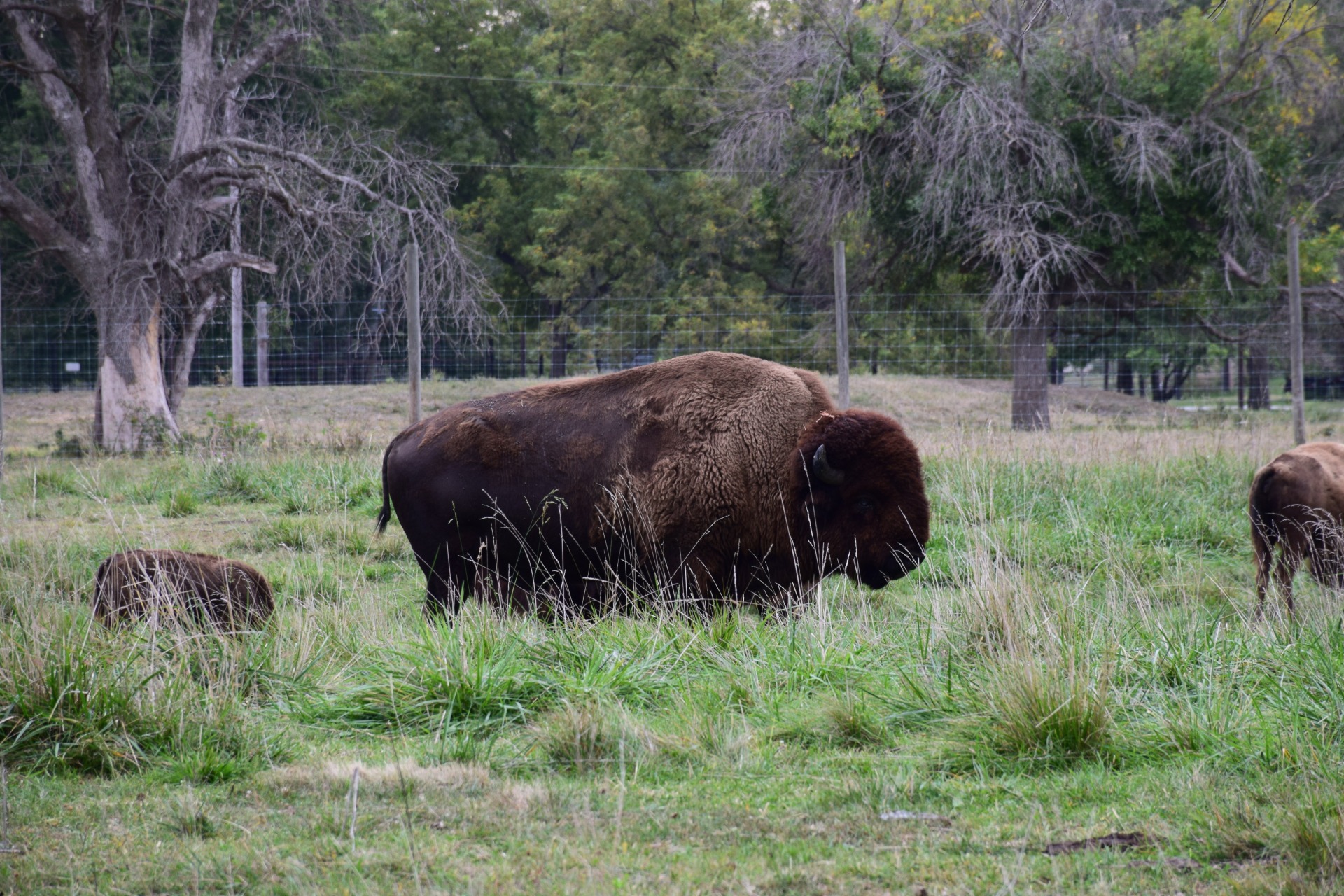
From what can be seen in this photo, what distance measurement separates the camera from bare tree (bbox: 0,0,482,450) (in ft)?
52.6

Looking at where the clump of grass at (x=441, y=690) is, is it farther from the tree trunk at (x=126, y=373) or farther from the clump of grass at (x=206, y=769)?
the tree trunk at (x=126, y=373)

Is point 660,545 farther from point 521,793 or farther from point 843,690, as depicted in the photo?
point 521,793

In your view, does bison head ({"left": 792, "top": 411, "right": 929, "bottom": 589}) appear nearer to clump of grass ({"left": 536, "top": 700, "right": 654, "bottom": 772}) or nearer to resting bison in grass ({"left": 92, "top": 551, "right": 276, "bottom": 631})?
clump of grass ({"left": 536, "top": 700, "right": 654, "bottom": 772})

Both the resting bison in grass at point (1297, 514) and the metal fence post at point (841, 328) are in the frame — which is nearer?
the resting bison in grass at point (1297, 514)

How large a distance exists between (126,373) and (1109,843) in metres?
16.2

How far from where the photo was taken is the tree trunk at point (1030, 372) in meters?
19.1

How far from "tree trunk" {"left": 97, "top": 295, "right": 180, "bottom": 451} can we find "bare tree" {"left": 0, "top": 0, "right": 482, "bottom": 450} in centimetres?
2

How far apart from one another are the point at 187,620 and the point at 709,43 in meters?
30.7

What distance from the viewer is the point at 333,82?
31109mm

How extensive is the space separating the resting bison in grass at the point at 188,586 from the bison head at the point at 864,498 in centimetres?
328

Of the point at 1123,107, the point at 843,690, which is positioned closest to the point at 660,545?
the point at 843,690

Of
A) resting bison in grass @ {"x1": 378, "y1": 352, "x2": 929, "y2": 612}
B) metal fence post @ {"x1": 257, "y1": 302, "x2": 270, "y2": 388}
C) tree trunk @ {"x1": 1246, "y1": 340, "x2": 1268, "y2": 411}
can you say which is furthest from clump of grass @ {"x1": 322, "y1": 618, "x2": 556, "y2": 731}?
tree trunk @ {"x1": 1246, "y1": 340, "x2": 1268, "y2": 411}

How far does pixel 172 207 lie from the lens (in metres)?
16.6

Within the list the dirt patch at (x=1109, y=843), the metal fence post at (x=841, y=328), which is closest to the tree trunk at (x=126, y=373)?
the metal fence post at (x=841, y=328)
